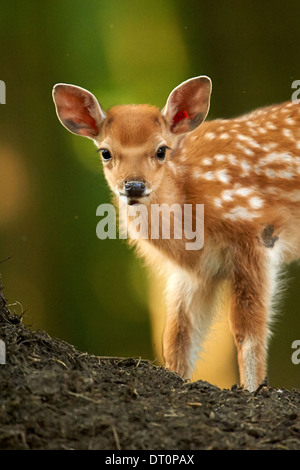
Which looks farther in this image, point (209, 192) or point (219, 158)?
point (219, 158)

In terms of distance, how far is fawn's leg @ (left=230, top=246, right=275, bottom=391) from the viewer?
308 centimetres

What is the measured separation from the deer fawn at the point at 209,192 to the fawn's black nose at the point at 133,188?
78 mm

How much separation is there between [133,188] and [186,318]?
3.27 ft

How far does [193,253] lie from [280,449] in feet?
5.46

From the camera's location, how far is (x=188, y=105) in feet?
10.6

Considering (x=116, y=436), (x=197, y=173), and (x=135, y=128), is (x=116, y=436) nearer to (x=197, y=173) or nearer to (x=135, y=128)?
(x=135, y=128)

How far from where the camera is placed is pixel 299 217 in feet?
11.3

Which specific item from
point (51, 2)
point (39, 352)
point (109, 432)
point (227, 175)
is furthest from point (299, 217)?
point (51, 2)

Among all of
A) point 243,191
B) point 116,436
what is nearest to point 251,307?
point 243,191

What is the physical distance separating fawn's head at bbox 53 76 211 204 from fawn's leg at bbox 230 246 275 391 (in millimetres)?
567

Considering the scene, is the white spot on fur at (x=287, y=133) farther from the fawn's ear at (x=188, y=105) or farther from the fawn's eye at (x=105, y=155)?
the fawn's eye at (x=105, y=155)

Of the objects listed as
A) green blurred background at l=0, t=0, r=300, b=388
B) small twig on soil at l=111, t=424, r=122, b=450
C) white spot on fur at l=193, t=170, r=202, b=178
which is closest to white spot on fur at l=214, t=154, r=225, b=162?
white spot on fur at l=193, t=170, r=202, b=178

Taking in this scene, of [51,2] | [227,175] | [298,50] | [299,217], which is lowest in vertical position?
[299,217]
